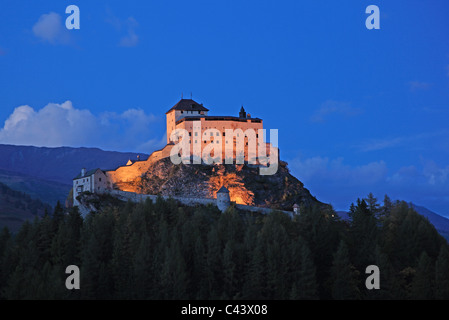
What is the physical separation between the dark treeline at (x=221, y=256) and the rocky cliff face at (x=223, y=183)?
1799 centimetres

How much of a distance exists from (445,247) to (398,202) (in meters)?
22.5

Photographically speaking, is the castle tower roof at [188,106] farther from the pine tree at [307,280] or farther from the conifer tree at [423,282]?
the conifer tree at [423,282]

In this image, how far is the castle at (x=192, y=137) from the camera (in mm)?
114125

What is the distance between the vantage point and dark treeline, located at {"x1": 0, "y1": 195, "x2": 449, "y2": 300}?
250 feet

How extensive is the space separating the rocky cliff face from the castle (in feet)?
4.85

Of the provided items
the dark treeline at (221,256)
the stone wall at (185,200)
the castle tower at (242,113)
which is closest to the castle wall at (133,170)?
the stone wall at (185,200)

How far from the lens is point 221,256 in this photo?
3167 inches

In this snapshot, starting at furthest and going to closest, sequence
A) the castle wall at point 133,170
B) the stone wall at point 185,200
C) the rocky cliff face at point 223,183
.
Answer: the castle wall at point 133,170 < the rocky cliff face at point 223,183 < the stone wall at point 185,200

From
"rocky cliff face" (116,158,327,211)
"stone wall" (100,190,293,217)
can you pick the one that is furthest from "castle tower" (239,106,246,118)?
"stone wall" (100,190,293,217)

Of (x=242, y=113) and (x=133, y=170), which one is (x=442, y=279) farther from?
(x=242, y=113)

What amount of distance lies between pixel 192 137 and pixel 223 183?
515 inches

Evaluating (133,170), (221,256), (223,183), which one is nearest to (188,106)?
(133,170)

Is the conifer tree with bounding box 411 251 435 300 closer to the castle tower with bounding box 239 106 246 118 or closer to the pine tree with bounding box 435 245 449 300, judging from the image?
the pine tree with bounding box 435 245 449 300
